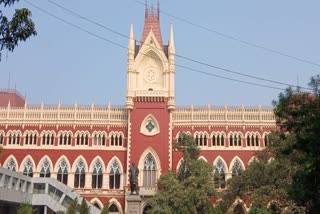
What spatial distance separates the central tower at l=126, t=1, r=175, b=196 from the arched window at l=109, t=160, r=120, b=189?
1.87 m

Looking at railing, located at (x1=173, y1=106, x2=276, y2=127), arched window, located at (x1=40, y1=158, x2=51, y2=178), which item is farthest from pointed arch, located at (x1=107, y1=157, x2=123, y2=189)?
railing, located at (x1=173, y1=106, x2=276, y2=127)

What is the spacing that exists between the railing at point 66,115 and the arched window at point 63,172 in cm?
418

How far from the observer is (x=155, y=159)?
4859 cm

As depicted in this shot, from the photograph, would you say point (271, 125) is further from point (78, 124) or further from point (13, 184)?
point (13, 184)

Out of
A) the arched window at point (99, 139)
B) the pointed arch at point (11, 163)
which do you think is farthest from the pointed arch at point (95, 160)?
the pointed arch at point (11, 163)

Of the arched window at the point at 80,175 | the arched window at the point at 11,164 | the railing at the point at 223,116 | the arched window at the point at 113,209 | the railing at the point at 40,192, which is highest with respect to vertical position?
the railing at the point at 223,116

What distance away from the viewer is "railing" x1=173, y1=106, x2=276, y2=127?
50.1 metres

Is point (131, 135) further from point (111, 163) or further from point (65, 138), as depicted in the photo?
point (65, 138)

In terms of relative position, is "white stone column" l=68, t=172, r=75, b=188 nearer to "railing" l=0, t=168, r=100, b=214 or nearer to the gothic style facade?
the gothic style facade

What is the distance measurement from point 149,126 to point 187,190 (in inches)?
432

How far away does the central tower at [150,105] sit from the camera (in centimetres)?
4841

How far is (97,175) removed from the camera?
4944 cm

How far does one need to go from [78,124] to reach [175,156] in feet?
34.9

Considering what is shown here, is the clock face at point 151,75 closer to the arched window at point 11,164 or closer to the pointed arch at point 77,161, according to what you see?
the pointed arch at point 77,161
